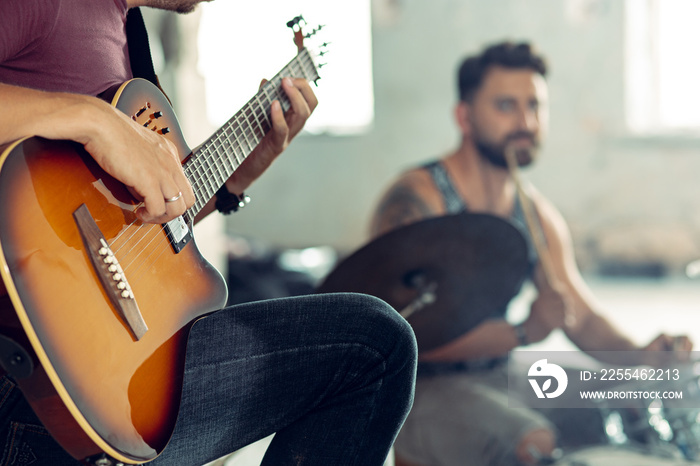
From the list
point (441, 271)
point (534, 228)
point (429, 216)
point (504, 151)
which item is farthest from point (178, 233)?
point (504, 151)

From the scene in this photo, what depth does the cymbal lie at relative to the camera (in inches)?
63.5

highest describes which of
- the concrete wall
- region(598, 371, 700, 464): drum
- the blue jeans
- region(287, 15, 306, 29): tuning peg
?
region(287, 15, 306, 29): tuning peg

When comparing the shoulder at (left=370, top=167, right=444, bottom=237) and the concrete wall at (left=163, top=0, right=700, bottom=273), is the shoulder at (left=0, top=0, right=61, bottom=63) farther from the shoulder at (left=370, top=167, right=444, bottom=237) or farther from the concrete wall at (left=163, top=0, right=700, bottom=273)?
the concrete wall at (left=163, top=0, right=700, bottom=273)

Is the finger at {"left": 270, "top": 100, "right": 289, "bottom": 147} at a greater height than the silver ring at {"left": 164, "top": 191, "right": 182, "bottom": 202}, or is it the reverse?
the silver ring at {"left": 164, "top": 191, "right": 182, "bottom": 202}

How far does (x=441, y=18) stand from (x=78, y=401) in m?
5.79

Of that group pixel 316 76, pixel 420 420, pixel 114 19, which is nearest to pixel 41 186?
pixel 114 19

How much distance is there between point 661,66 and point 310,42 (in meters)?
5.22

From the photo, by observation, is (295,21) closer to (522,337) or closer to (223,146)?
(223,146)

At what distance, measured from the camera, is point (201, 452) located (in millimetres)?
923

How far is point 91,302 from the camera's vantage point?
783 millimetres

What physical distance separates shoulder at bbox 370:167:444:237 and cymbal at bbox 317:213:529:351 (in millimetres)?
442

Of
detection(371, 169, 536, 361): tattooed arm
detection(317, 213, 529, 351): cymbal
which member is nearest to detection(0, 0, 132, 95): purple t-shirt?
detection(317, 213, 529, 351): cymbal

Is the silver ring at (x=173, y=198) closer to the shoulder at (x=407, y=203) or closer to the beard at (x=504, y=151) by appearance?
the shoulder at (x=407, y=203)

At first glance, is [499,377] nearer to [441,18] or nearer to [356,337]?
[356,337]
